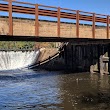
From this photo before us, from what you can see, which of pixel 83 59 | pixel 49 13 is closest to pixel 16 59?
pixel 83 59

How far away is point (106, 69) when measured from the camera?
3544 centimetres

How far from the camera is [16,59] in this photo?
49188mm

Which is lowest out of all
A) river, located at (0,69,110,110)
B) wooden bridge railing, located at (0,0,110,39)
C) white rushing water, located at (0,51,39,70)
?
river, located at (0,69,110,110)

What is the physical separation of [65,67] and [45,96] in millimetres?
24418

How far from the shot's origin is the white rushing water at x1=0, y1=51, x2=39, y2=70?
47562 millimetres

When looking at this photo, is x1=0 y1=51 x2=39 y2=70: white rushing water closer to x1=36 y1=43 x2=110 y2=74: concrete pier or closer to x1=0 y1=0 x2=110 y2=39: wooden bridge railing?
x1=36 y1=43 x2=110 y2=74: concrete pier

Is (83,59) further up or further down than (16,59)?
further up

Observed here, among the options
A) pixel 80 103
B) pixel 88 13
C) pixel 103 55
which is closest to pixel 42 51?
pixel 103 55

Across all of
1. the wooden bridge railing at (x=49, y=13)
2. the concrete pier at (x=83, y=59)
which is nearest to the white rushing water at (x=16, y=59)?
the concrete pier at (x=83, y=59)

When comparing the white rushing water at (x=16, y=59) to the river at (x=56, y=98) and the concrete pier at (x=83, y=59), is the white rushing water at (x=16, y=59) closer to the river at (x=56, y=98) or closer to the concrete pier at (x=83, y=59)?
the concrete pier at (x=83, y=59)

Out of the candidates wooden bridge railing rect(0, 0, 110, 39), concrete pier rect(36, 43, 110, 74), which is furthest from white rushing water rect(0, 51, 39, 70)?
wooden bridge railing rect(0, 0, 110, 39)

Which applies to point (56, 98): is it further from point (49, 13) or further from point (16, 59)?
point (16, 59)

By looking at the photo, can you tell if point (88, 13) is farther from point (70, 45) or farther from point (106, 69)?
point (70, 45)

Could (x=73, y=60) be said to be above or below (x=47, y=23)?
below
